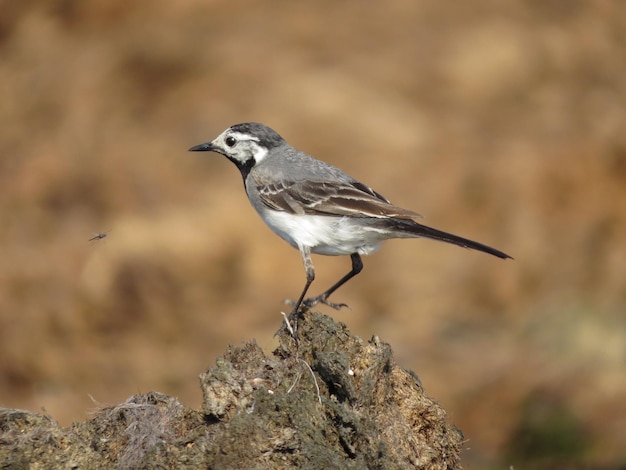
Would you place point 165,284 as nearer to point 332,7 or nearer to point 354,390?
point 332,7

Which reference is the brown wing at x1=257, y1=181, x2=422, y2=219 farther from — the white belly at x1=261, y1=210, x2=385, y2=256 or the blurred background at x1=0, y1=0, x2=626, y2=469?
the blurred background at x1=0, y1=0, x2=626, y2=469

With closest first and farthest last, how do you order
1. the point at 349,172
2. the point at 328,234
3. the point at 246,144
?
the point at 328,234
the point at 246,144
the point at 349,172

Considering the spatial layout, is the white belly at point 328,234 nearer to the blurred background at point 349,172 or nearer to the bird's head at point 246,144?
the bird's head at point 246,144

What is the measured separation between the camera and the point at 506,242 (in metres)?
20.5

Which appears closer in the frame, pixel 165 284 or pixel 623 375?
pixel 623 375

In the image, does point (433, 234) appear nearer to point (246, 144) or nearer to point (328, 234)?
point (328, 234)

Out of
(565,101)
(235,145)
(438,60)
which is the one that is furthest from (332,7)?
(235,145)

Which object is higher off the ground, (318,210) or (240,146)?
(240,146)

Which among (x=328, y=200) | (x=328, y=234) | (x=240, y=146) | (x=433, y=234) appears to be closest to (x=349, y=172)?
(x=240, y=146)

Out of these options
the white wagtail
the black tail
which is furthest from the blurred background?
the black tail

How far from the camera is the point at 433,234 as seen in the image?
9.17 metres

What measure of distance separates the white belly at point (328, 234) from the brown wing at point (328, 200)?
0.08m

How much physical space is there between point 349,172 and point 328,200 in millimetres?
11109

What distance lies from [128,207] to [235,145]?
34.5 feet
